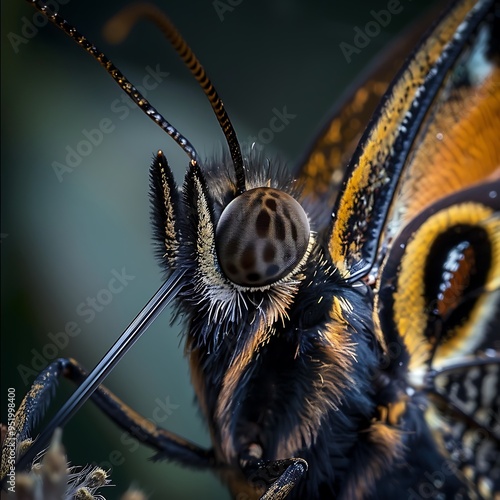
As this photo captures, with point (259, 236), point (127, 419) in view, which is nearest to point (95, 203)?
point (127, 419)

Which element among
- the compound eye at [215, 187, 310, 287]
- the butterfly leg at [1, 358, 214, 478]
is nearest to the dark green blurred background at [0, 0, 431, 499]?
the butterfly leg at [1, 358, 214, 478]

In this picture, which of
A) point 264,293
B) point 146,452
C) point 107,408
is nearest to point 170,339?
point 146,452

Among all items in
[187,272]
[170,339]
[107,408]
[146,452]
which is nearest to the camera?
[187,272]

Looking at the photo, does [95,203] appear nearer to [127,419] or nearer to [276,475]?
[127,419]

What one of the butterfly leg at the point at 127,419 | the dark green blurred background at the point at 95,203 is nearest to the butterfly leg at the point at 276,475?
the butterfly leg at the point at 127,419

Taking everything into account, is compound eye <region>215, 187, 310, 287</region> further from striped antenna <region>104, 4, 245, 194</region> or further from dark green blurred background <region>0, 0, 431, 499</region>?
dark green blurred background <region>0, 0, 431, 499</region>

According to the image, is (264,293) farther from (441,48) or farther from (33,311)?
(33,311)

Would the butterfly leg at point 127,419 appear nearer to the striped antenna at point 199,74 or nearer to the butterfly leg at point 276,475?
the butterfly leg at point 276,475
